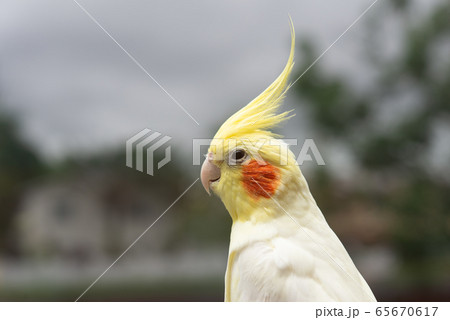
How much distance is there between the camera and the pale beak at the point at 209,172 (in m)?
0.82

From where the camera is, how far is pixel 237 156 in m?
0.79

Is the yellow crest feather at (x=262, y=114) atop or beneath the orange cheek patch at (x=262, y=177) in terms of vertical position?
atop

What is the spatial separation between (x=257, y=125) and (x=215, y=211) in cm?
60

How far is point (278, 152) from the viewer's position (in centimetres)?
77

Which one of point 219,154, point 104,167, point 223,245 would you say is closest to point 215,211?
point 223,245

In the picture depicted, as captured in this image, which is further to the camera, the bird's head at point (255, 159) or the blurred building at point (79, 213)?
the blurred building at point (79, 213)

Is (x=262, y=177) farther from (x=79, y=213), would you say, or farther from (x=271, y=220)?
(x=79, y=213)

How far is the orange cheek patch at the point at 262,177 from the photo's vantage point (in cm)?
77

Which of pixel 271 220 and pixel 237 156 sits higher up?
pixel 237 156

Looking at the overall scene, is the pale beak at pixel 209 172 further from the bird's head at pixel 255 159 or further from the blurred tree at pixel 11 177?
the blurred tree at pixel 11 177

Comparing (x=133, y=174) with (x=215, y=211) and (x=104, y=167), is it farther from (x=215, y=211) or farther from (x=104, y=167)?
(x=215, y=211)

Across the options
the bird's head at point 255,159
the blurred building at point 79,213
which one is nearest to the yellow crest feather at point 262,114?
the bird's head at point 255,159

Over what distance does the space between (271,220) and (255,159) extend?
0.11m

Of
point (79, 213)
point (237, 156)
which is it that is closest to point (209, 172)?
point (237, 156)
